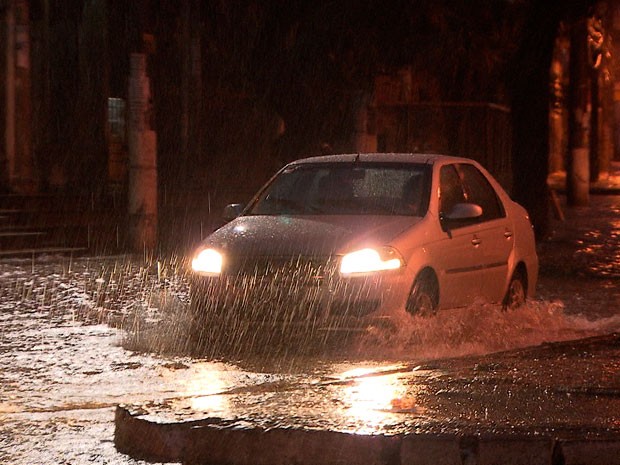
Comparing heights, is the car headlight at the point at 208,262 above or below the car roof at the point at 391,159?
below

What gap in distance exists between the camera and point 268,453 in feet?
22.2

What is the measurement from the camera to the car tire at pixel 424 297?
32.8 feet

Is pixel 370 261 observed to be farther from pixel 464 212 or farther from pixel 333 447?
pixel 333 447

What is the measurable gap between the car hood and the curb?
116 inches

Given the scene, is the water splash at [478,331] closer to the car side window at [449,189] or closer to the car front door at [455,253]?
the car front door at [455,253]

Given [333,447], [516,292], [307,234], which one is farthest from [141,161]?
[333,447]

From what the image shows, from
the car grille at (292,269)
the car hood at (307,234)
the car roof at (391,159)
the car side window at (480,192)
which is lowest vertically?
the car grille at (292,269)

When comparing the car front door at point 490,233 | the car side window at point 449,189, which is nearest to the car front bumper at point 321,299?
the car side window at point 449,189

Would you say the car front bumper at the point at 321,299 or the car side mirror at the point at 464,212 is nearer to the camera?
the car front bumper at the point at 321,299

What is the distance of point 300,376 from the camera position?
9008 mm

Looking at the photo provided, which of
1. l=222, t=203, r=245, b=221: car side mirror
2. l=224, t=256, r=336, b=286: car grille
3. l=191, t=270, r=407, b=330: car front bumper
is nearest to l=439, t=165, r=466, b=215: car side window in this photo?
l=191, t=270, r=407, b=330: car front bumper

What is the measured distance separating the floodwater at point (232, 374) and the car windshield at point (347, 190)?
102 centimetres

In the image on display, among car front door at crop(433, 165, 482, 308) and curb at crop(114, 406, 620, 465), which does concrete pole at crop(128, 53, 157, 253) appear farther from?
curb at crop(114, 406, 620, 465)

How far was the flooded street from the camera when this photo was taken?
7293 mm
